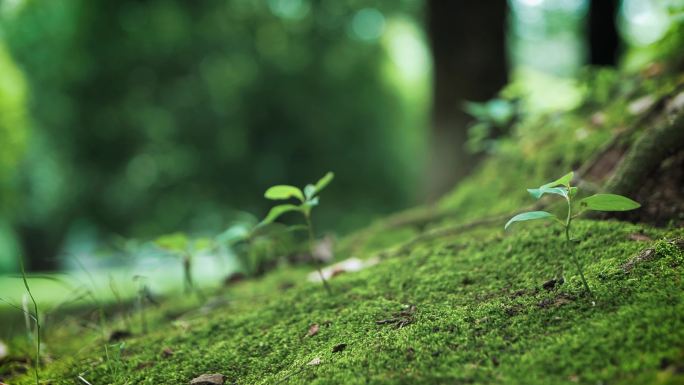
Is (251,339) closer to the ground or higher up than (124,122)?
closer to the ground

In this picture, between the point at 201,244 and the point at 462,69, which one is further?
the point at 462,69

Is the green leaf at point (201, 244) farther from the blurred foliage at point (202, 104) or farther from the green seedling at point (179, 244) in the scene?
the blurred foliage at point (202, 104)

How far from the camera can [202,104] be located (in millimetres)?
13266

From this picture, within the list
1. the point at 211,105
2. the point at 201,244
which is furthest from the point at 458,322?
the point at 211,105

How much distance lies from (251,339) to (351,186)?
1243cm

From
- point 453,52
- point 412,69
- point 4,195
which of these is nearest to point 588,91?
point 453,52

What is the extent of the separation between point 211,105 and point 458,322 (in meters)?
12.9

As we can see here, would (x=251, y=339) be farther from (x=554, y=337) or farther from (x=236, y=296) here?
(x=554, y=337)

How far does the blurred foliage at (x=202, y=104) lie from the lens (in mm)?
12883

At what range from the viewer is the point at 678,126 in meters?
1.86

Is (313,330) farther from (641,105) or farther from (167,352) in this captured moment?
(641,105)

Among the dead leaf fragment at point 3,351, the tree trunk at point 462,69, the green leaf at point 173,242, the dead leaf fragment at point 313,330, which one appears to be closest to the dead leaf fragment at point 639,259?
the dead leaf fragment at point 313,330

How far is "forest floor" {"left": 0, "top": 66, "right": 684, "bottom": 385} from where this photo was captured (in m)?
1.13

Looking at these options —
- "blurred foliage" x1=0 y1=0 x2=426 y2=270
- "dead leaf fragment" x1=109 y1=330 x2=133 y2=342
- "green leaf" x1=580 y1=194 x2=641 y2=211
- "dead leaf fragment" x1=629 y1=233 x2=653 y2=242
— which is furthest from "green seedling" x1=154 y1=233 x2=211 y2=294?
"blurred foliage" x1=0 y1=0 x2=426 y2=270
